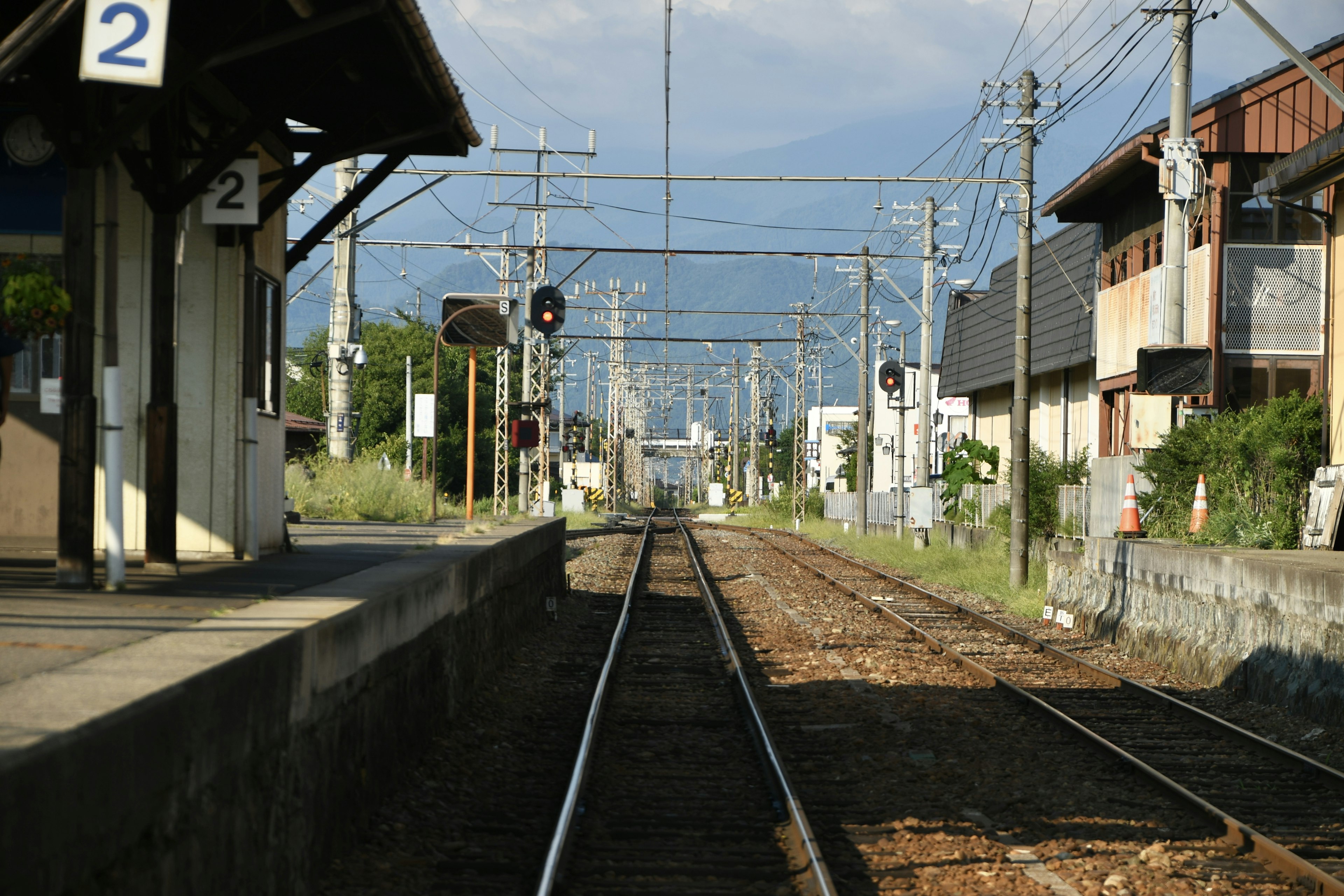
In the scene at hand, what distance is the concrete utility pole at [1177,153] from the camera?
61.4 feet

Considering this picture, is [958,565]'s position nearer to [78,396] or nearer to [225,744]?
[78,396]

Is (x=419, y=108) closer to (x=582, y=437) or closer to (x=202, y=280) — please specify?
(x=202, y=280)

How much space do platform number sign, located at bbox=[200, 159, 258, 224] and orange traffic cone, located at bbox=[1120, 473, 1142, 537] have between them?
12.4m

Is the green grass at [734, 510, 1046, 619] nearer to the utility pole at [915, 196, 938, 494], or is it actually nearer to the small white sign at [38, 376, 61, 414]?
the utility pole at [915, 196, 938, 494]

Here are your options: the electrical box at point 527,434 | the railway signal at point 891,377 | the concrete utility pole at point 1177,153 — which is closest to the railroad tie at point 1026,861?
the concrete utility pole at point 1177,153

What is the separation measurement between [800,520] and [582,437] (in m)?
27.5

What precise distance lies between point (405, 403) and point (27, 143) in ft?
191

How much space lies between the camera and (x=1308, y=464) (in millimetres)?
18172

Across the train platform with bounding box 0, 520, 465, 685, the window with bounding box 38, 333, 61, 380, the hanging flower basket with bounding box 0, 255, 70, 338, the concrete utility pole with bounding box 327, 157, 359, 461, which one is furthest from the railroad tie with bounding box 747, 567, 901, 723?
the concrete utility pole with bounding box 327, 157, 359, 461

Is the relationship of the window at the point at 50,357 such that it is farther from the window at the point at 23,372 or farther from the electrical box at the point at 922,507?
the electrical box at the point at 922,507

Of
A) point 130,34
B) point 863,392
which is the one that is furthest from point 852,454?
point 130,34

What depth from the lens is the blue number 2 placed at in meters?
6.61

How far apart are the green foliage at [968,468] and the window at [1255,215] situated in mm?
10087

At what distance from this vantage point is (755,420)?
85938mm
